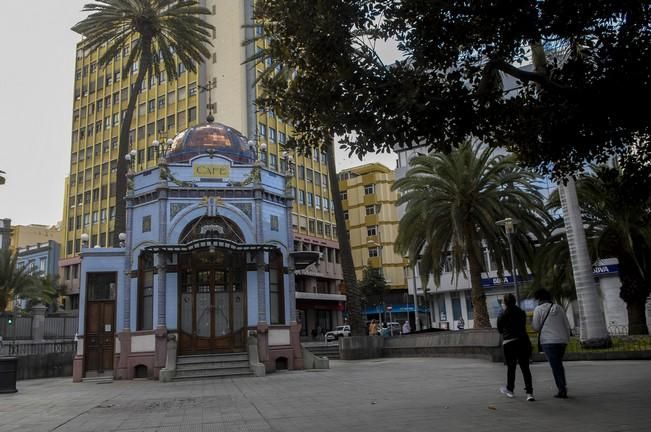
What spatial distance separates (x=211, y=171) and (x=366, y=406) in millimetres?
14039

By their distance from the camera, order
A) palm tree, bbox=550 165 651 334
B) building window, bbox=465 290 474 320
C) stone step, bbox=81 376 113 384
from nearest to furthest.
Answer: stone step, bbox=81 376 113 384, palm tree, bbox=550 165 651 334, building window, bbox=465 290 474 320

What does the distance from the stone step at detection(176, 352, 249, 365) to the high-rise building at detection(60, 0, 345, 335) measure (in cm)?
4099

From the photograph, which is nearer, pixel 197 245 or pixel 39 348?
pixel 197 245

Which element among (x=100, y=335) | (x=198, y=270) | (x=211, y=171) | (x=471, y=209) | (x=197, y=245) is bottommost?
(x=100, y=335)

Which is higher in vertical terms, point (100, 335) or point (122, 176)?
point (122, 176)

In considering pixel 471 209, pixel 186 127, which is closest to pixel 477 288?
pixel 471 209

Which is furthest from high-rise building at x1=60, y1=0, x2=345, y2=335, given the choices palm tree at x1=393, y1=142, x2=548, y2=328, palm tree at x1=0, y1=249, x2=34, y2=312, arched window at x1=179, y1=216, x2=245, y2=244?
arched window at x1=179, y1=216, x2=245, y2=244

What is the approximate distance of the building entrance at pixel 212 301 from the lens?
65.4 ft

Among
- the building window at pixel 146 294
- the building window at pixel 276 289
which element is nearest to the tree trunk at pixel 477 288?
the building window at pixel 276 289

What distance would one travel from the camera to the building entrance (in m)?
19.9

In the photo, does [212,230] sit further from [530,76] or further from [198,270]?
[530,76]

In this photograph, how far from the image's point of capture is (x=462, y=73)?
8.26 m

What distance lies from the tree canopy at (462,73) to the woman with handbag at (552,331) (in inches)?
107

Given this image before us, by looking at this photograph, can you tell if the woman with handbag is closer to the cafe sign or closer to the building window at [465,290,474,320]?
the cafe sign
